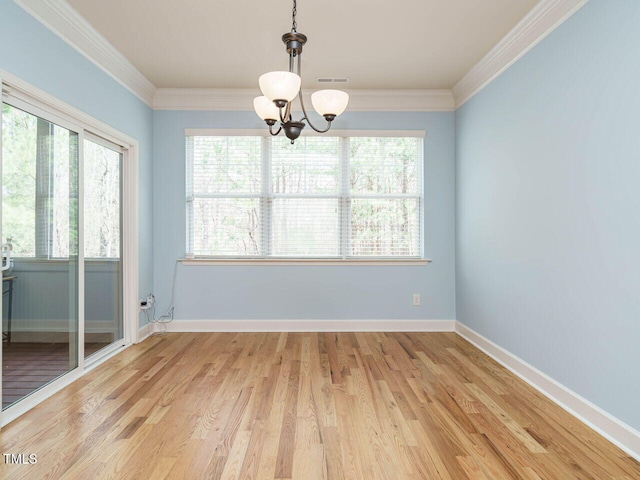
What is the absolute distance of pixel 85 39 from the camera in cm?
304

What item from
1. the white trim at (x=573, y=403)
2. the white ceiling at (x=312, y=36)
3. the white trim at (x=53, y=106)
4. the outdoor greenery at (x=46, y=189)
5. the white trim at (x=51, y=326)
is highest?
the white ceiling at (x=312, y=36)

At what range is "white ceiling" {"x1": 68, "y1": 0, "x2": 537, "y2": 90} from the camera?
110 inches

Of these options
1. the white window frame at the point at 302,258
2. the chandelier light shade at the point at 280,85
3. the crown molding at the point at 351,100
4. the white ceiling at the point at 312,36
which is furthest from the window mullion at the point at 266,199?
the chandelier light shade at the point at 280,85

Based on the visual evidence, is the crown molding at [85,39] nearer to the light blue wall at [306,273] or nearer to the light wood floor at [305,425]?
the light blue wall at [306,273]

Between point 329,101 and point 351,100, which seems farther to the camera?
point 351,100

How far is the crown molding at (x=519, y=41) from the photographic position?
258 centimetres

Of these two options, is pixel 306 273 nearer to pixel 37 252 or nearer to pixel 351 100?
pixel 351 100

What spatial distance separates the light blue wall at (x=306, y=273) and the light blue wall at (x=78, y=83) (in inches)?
7.3

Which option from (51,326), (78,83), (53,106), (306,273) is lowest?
(51,326)

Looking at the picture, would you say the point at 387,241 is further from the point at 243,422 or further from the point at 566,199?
the point at 243,422

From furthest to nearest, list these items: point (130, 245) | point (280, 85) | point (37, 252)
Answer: point (130, 245) → point (37, 252) → point (280, 85)

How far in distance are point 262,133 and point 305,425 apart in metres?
3.17

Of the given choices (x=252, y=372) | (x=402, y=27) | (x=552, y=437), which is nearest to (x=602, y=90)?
(x=402, y=27)

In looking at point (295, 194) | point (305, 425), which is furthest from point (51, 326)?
point (295, 194)
